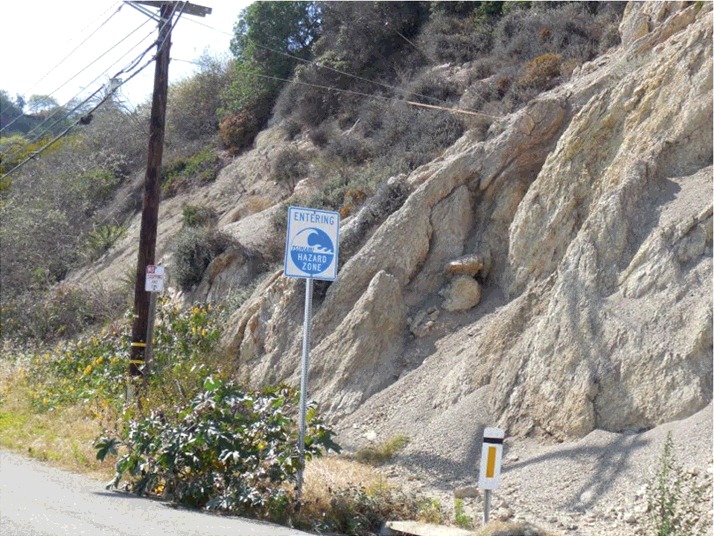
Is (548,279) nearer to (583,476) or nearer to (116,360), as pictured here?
(583,476)

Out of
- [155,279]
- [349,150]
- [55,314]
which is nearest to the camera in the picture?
[155,279]

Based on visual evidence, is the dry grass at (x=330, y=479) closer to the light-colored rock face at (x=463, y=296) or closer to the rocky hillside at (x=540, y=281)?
the rocky hillside at (x=540, y=281)

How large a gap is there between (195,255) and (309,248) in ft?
39.5

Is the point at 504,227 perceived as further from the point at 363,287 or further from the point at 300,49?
the point at 300,49

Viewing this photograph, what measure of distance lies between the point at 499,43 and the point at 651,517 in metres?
14.8

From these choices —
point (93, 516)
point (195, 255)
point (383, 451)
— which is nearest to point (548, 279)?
point (383, 451)

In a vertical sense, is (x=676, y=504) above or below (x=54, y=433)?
above

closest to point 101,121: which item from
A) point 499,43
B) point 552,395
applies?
point 499,43

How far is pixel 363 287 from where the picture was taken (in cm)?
1596

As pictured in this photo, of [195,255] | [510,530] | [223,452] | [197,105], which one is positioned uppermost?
[197,105]

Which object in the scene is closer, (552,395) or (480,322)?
(552,395)

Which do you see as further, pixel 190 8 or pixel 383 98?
pixel 383 98

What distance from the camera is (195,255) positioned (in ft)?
70.3

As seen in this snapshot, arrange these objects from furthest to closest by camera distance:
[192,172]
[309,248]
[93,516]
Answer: [192,172] → [309,248] → [93,516]
